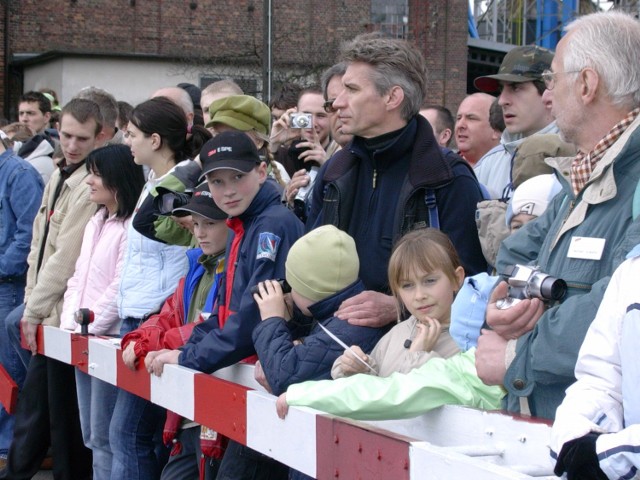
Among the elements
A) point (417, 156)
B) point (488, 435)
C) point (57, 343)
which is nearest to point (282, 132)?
point (57, 343)

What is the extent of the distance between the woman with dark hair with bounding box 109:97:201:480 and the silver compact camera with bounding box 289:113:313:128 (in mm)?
664

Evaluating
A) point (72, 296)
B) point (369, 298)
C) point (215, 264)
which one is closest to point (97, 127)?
point (72, 296)

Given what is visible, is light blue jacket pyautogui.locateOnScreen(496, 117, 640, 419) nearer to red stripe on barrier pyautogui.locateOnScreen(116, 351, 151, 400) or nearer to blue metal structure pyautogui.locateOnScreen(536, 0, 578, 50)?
red stripe on barrier pyautogui.locateOnScreen(116, 351, 151, 400)

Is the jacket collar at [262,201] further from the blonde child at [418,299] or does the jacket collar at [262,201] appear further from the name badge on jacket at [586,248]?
the name badge on jacket at [586,248]

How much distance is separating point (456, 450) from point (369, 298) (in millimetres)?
1233

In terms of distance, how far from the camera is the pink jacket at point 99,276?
599 cm

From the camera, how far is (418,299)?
3.63 m

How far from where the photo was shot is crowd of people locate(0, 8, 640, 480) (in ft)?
9.59

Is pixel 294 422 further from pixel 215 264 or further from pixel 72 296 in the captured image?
pixel 72 296

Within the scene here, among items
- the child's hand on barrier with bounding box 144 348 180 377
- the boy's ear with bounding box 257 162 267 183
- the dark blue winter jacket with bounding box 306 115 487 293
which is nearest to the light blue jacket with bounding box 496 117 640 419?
the dark blue winter jacket with bounding box 306 115 487 293

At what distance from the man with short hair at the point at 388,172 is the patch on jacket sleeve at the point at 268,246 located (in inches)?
8.2

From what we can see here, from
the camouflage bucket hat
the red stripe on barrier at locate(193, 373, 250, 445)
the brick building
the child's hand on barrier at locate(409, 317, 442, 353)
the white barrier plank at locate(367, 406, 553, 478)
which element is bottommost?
the red stripe on barrier at locate(193, 373, 250, 445)

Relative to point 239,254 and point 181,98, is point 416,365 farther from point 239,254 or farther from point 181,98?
point 181,98

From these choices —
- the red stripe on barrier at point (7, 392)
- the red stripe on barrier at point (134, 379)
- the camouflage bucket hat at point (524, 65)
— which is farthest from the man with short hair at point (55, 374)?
the camouflage bucket hat at point (524, 65)
